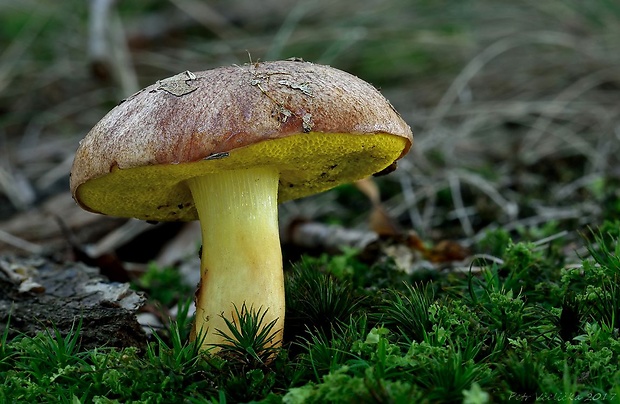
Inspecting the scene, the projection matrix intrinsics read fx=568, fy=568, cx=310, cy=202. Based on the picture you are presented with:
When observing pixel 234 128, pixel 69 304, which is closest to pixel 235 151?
pixel 234 128

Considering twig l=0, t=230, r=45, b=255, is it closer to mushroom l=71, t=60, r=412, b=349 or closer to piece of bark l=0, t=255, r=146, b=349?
piece of bark l=0, t=255, r=146, b=349

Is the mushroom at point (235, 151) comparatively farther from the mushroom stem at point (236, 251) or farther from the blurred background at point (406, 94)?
the blurred background at point (406, 94)

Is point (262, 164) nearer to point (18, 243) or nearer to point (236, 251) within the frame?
point (236, 251)

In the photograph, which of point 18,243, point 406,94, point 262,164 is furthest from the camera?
point 406,94

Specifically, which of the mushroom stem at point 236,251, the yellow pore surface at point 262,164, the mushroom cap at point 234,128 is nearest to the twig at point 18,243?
the yellow pore surface at point 262,164

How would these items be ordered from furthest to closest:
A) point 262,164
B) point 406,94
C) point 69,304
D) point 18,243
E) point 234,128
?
point 406,94 → point 18,243 → point 69,304 → point 262,164 → point 234,128

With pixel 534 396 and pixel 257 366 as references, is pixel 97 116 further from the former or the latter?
pixel 534 396
